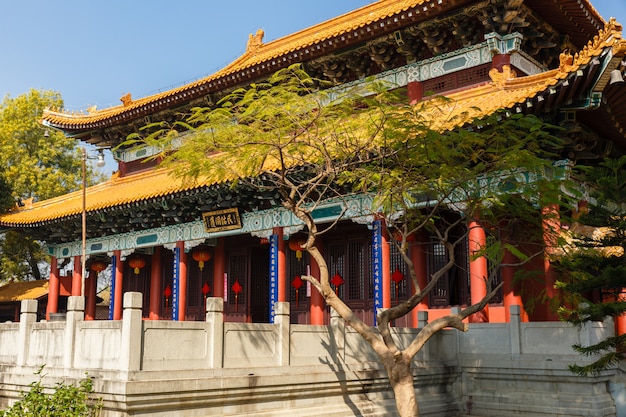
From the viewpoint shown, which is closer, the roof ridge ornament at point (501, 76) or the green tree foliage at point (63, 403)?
the green tree foliage at point (63, 403)

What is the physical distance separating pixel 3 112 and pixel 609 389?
30.9 metres

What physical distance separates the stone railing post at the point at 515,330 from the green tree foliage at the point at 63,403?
7.22 metres

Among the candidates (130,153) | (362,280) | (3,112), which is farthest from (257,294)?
(3,112)

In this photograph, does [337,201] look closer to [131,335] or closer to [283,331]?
[283,331]

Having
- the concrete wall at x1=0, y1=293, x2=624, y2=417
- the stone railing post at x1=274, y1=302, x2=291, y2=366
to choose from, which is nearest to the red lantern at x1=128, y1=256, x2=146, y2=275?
the concrete wall at x1=0, y1=293, x2=624, y2=417

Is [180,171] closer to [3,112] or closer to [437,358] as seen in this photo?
[437,358]

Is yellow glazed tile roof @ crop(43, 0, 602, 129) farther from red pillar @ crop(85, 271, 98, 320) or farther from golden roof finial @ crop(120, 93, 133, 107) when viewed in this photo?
red pillar @ crop(85, 271, 98, 320)

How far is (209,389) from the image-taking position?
9141mm

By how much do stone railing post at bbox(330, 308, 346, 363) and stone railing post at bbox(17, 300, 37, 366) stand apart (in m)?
4.96

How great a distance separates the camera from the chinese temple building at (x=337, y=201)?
13031mm

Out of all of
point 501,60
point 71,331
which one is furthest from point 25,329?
point 501,60

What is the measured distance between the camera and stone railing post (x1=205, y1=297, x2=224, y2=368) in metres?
9.45

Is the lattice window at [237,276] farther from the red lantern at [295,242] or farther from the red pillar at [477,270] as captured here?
the red pillar at [477,270]

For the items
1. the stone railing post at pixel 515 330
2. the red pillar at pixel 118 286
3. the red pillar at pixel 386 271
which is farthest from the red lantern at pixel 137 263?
the stone railing post at pixel 515 330
